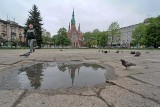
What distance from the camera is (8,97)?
2.44 metres

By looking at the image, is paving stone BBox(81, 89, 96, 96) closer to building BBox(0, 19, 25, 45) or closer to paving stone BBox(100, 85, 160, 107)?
paving stone BBox(100, 85, 160, 107)

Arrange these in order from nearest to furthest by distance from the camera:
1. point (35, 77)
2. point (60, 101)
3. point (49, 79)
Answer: point (60, 101) < point (49, 79) < point (35, 77)

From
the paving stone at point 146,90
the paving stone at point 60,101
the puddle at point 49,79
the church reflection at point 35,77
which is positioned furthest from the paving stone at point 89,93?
the church reflection at point 35,77

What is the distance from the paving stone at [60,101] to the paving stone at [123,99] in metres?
0.18

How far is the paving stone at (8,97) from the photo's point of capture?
7.23 feet

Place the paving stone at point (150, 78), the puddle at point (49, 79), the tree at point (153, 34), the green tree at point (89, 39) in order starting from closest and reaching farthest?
the puddle at point (49, 79), the paving stone at point (150, 78), the tree at point (153, 34), the green tree at point (89, 39)

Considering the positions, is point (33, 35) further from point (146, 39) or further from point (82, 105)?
point (146, 39)

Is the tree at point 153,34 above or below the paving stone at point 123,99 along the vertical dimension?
above

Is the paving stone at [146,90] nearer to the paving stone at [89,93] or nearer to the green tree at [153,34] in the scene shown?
the paving stone at [89,93]

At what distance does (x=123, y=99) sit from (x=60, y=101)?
0.92 m

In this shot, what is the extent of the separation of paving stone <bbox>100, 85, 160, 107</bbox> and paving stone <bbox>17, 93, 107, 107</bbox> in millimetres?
176

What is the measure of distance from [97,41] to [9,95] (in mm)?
84232

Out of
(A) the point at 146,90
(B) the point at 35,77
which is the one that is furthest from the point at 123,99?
(B) the point at 35,77

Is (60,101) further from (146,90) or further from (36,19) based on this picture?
(36,19)
